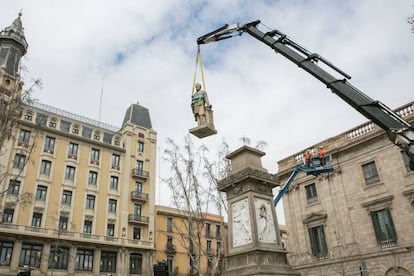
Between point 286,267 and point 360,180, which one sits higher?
point 360,180

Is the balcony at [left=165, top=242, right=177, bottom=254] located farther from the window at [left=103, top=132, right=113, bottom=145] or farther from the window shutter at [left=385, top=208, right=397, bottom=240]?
the window shutter at [left=385, top=208, right=397, bottom=240]

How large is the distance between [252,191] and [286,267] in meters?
2.57

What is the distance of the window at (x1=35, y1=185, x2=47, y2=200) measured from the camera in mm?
34919

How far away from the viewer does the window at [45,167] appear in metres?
36.3

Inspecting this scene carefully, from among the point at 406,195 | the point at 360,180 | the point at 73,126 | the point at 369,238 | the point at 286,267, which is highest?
the point at 73,126

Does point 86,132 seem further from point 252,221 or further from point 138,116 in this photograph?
point 252,221

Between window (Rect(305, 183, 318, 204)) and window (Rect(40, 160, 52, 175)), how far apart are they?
90.9ft

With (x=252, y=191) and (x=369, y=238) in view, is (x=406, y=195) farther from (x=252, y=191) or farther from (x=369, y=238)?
(x=252, y=191)

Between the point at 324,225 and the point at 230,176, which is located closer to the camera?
the point at 230,176

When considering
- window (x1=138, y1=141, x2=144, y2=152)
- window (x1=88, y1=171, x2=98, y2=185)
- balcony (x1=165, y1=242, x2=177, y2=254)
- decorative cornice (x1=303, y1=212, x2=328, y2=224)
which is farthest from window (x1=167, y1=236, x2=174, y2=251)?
decorative cornice (x1=303, y1=212, x2=328, y2=224)

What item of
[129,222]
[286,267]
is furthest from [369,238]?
[129,222]

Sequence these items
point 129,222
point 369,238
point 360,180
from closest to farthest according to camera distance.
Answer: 1. point 369,238
2. point 360,180
3. point 129,222

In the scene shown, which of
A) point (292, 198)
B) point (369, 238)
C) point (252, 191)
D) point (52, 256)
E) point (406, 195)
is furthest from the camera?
point (52, 256)

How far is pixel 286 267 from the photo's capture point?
10250 millimetres
